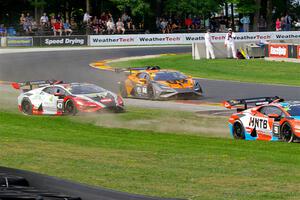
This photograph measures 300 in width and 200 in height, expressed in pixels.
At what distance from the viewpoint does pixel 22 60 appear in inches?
1720

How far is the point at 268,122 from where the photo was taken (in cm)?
1794

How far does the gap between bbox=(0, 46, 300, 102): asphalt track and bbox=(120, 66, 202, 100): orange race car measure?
2.64 feet

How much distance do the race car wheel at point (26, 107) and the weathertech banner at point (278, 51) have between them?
2010 centimetres

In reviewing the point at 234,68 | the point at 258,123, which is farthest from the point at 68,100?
the point at 234,68

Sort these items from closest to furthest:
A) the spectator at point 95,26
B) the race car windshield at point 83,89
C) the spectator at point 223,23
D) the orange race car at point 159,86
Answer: the race car windshield at point 83,89 → the orange race car at point 159,86 → the spectator at point 95,26 → the spectator at point 223,23

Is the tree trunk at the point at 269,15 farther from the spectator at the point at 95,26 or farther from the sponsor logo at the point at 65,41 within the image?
the sponsor logo at the point at 65,41

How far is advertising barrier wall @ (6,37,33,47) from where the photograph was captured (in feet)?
166

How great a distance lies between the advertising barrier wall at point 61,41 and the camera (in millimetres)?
51781

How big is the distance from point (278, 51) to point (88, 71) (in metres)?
11.2

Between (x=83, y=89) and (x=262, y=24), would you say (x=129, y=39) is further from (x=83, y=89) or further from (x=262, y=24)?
(x=83, y=89)

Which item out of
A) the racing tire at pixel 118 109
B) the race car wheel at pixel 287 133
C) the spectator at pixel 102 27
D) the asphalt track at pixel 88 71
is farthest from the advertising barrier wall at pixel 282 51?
the race car wheel at pixel 287 133

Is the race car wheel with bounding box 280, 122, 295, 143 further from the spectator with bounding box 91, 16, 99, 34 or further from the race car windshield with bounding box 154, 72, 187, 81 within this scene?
the spectator with bounding box 91, 16, 99, 34

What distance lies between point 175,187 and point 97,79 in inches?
1033

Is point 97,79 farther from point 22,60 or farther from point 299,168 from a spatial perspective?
point 299,168
